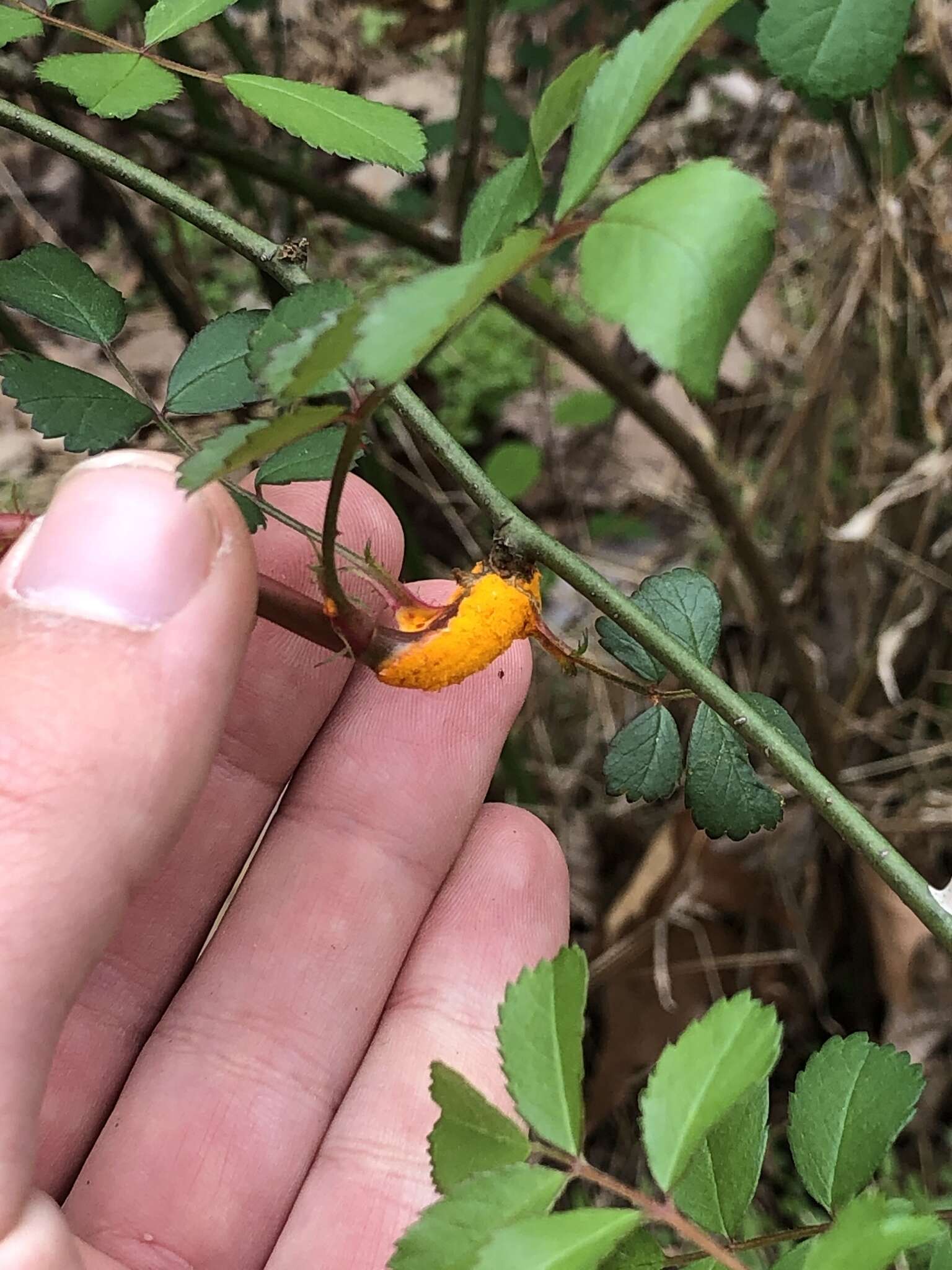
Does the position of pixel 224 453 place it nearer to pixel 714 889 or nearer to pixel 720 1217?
pixel 720 1217

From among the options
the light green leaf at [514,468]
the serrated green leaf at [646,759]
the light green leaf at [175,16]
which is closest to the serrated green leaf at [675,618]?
the serrated green leaf at [646,759]

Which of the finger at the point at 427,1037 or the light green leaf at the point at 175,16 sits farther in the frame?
the finger at the point at 427,1037

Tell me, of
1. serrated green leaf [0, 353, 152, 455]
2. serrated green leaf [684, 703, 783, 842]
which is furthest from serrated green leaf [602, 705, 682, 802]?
serrated green leaf [0, 353, 152, 455]

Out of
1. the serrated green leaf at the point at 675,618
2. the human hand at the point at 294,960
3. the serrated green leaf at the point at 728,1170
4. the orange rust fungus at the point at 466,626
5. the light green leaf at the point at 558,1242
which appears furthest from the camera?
the human hand at the point at 294,960

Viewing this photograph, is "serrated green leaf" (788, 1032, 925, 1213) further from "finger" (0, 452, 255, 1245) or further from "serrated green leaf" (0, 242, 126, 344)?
"serrated green leaf" (0, 242, 126, 344)

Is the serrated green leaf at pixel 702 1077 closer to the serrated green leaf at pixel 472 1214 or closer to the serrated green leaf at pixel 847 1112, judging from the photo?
the serrated green leaf at pixel 472 1214

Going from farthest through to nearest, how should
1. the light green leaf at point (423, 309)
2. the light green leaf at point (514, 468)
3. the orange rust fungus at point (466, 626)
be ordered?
the light green leaf at point (514, 468) → the orange rust fungus at point (466, 626) → the light green leaf at point (423, 309)

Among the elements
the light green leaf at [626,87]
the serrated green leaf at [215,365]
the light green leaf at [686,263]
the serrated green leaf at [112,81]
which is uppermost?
the light green leaf at [626,87]
